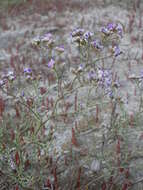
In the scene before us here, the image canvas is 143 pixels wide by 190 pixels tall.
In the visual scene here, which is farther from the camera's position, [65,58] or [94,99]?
[65,58]

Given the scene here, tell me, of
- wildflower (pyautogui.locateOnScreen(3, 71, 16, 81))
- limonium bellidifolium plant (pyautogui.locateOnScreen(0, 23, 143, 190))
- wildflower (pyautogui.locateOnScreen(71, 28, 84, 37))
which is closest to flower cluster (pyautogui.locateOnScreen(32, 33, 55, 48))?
limonium bellidifolium plant (pyautogui.locateOnScreen(0, 23, 143, 190))

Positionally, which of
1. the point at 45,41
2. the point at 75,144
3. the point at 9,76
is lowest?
the point at 75,144

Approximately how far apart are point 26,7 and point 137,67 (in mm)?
6039

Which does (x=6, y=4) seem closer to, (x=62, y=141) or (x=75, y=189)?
(x=62, y=141)

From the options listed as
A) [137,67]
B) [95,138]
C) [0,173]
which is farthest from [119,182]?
[137,67]

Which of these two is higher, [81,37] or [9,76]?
[81,37]

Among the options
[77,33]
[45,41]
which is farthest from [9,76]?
[77,33]

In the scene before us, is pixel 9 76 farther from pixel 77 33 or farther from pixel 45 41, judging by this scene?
pixel 77 33

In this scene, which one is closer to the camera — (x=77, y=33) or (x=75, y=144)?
(x=77, y=33)

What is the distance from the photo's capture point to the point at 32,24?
29.1 ft

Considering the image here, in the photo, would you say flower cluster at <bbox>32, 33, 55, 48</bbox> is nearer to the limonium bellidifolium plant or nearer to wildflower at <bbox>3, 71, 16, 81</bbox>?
the limonium bellidifolium plant

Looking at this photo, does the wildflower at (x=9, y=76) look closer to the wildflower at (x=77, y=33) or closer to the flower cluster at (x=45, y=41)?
the flower cluster at (x=45, y=41)

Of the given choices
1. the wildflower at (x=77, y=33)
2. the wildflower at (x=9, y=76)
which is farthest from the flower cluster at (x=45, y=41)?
the wildflower at (x=9, y=76)

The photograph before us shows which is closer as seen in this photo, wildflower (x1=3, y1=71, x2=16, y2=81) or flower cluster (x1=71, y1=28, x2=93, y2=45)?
flower cluster (x1=71, y1=28, x2=93, y2=45)
